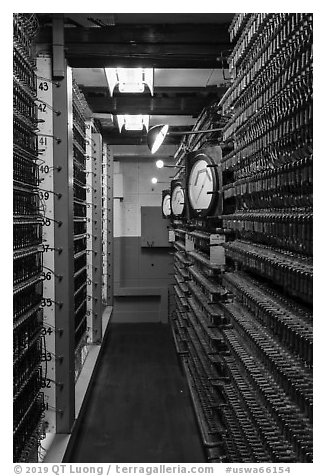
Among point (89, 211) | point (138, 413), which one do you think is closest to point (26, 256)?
point (138, 413)

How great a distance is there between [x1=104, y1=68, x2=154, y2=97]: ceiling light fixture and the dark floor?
10.1 ft

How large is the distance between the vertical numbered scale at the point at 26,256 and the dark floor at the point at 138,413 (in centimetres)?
106

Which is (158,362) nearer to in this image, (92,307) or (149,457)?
(92,307)

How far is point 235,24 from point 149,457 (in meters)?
3.11

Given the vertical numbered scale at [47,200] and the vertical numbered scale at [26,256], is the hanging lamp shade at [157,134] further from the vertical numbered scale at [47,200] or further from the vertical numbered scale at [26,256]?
the vertical numbered scale at [26,256]

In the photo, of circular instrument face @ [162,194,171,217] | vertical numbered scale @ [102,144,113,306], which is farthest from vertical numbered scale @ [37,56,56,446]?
vertical numbered scale @ [102,144,113,306]

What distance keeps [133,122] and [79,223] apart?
192cm

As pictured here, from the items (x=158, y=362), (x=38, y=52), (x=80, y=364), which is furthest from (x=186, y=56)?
(x=158, y=362)

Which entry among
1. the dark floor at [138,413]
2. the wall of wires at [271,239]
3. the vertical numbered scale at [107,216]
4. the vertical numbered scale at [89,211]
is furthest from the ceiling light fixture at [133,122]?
the wall of wires at [271,239]

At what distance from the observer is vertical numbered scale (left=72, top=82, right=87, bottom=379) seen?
4547 millimetres

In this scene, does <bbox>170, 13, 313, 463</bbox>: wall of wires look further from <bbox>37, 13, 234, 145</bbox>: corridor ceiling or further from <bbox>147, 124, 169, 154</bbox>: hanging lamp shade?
<bbox>37, 13, 234, 145</bbox>: corridor ceiling

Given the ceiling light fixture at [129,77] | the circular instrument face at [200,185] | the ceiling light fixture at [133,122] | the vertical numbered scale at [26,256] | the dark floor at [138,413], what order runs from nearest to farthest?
the vertical numbered scale at [26,256], the circular instrument face at [200,185], the dark floor at [138,413], the ceiling light fixture at [129,77], the ceiling light fixture at [133,122]

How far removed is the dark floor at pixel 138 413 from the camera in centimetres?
370

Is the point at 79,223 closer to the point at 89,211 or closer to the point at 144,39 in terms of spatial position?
the point at 89,211
